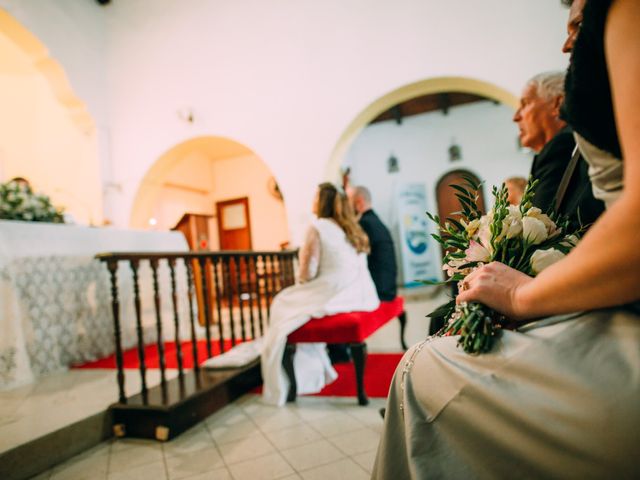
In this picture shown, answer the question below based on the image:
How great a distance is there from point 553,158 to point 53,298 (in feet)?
A: 11.3

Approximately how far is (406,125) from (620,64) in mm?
9089

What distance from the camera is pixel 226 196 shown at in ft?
30.9

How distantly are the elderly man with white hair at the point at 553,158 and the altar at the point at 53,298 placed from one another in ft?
10.7

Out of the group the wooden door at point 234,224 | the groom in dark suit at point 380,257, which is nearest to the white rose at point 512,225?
the groom in dark suit at point 380,257

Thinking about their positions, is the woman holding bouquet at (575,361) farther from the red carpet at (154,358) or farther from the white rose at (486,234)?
the red carpet at (154,358)

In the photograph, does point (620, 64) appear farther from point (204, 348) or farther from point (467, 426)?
point (204, 348)

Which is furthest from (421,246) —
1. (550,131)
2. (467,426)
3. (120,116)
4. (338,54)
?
(467,426)

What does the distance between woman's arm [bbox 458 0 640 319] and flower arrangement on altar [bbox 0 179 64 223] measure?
3958 millimetres

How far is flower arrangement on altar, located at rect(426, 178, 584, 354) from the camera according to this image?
26.3 inches

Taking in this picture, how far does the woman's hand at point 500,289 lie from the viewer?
2.21ft

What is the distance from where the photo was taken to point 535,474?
20.6 inches


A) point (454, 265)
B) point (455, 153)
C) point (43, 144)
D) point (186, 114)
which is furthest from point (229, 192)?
point (454, 265)

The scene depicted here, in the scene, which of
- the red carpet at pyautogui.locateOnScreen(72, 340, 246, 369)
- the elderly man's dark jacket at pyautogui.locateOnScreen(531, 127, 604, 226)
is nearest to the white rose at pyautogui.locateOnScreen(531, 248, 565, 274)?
the elderly man's dark jacket at pyautogui.locateOnScreen(531, 127, 604, 226)

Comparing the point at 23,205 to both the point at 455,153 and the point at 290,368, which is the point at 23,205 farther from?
the point at 455,153
